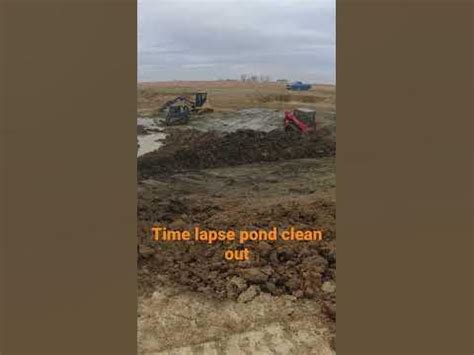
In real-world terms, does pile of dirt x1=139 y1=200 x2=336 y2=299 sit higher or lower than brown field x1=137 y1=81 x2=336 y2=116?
lower

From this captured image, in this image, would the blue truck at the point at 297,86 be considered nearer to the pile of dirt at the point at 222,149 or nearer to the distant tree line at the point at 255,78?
the distant tree line at the point at 255,78

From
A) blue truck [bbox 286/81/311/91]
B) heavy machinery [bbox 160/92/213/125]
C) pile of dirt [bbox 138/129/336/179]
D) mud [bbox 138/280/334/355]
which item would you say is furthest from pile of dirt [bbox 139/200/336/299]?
blue truck [bbox 286/81/311/91]

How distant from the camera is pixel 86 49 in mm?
4793

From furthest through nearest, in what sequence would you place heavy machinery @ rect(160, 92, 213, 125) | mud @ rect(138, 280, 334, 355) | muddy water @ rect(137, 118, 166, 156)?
heavy machinery @ rect(160, 92, 213, 125) < muddy water @ rect(137, 118, 166, 156) < mud @ rect(138, 280, 334, 355)

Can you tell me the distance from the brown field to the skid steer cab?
0.06 meters

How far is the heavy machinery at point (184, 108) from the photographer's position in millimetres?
5059

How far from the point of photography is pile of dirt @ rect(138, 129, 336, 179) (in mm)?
5072

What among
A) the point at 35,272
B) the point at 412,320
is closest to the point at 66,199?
the point at 35,272

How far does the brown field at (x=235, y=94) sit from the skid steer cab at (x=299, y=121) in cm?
6

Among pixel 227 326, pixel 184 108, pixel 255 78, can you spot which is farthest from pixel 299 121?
pixel 227 326

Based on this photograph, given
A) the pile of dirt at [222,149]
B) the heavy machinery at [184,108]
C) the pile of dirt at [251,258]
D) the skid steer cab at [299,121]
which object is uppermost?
the heavy machinery at [184,108]

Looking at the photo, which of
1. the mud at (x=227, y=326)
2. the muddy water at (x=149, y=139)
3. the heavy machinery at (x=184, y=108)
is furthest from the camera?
the heavy machinery at (x=184, y=108)
